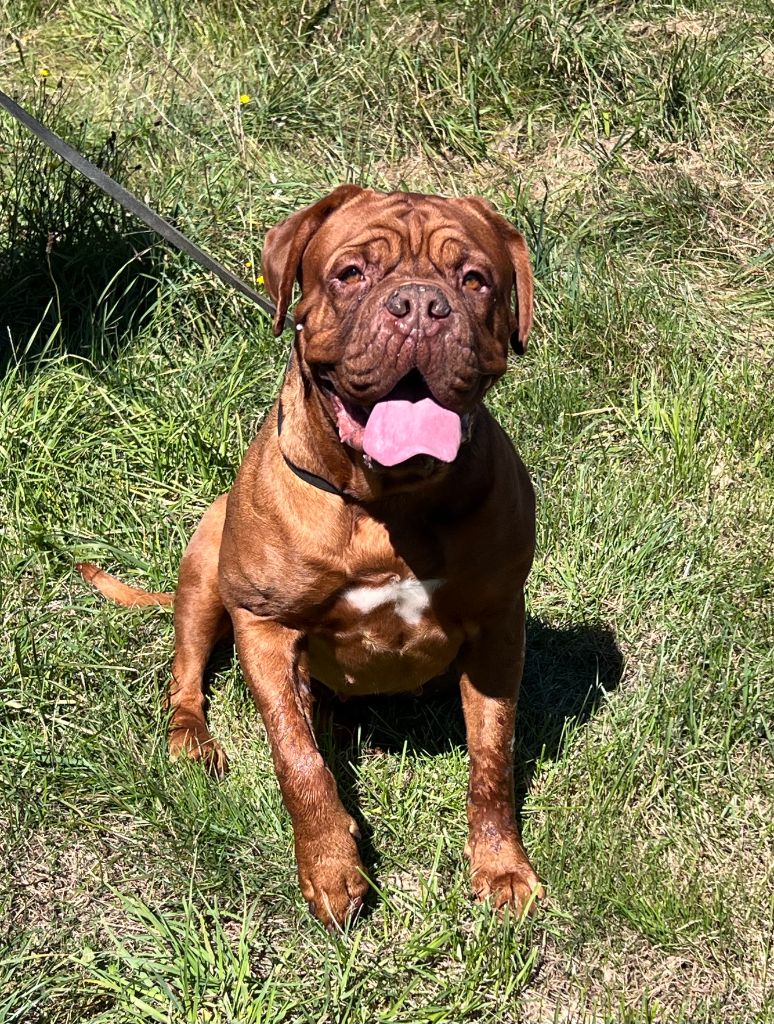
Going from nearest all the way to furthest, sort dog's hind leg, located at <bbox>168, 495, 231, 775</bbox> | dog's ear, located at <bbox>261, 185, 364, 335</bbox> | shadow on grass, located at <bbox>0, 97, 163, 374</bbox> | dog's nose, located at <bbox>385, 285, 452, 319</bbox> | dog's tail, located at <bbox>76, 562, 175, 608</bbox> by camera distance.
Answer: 1. dog's nose, located at <bbox>385, 285, 452, 319</bbox>
2. dog's ear, located at <bbox>261, 185, 364, 335</bbox>
3. dog's hind leg, located at <bbox>168, 495, 231, 775</bbox>
4. dog's tail, located at <bbox>76, 562, 175, 608</bbox>
5. shadow on grass, located at <bbox>0, 97, 163, 374</bbox>

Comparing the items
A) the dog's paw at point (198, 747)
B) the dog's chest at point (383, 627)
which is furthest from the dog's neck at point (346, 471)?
the dog's paw at point (198, 747)

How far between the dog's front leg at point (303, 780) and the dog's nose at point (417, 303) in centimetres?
94

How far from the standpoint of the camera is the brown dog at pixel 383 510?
3.24 meters

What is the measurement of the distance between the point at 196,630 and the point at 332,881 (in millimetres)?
1033

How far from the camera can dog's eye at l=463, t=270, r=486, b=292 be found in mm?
3445

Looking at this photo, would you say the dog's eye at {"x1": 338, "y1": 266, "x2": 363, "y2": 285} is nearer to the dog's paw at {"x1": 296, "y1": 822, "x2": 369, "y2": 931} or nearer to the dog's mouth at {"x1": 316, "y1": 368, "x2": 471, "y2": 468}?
the dog's mouth at {"x1": 316, "y1": 368, "x2": 471, "y2": 468}

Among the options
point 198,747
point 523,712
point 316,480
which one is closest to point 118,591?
point 198,747

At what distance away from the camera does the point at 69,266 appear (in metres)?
5.30

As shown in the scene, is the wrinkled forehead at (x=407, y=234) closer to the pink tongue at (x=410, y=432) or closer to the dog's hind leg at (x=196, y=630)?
the pink tongue at (x=410, y=432)

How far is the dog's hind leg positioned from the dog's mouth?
3.31ft

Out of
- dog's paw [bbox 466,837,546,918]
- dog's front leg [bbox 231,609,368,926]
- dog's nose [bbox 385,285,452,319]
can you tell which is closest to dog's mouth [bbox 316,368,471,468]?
dog's nose [bbox 385,285,452,319]

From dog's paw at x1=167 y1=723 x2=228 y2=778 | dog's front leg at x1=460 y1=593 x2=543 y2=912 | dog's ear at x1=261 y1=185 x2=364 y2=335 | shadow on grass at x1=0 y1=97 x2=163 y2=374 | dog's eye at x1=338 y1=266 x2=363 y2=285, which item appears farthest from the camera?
shadow on grass at x1=0 y1=97 x2=163 y2=374

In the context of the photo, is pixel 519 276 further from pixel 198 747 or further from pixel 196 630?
pixel 198 747

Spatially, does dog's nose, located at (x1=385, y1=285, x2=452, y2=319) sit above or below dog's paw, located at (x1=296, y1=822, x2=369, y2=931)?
above
